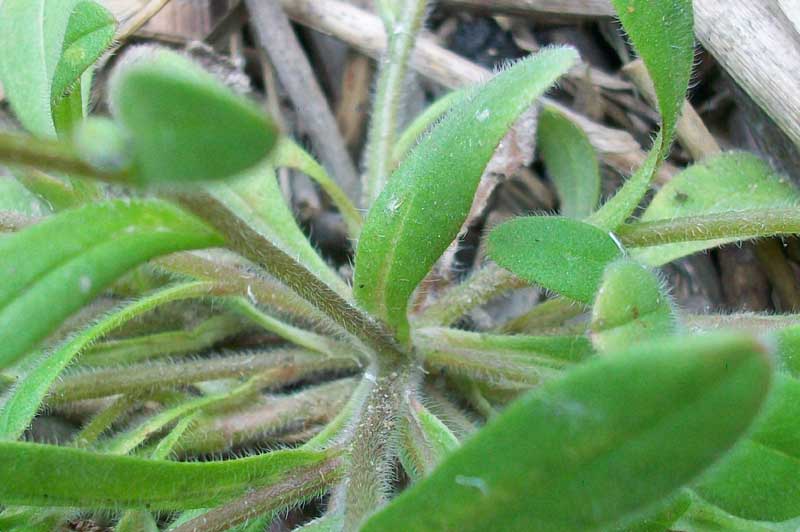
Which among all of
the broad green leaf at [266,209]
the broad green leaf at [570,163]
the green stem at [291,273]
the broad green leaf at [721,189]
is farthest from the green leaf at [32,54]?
the broad green leaf at [721,189]

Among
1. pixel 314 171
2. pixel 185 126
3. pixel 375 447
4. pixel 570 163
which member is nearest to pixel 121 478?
pixel 375 447

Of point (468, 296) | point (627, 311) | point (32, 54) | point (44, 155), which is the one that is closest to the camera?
point (44, 155)

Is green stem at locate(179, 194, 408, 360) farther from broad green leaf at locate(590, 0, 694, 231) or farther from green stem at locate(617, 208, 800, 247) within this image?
broad green leaf at locate(590, 0, 694, 231)

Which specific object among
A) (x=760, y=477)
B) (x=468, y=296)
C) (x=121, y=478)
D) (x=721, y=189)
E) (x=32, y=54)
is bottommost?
(x=760, y=477)

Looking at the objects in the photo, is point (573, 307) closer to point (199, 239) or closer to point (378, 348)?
point (378, 348)

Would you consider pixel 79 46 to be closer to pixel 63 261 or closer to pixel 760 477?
pixel 63 261

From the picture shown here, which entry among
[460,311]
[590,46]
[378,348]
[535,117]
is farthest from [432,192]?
[590,46]

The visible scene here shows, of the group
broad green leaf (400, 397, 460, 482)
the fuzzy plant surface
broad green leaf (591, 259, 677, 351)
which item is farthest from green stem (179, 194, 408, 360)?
broad green leaf (591, 259, 677, 351)

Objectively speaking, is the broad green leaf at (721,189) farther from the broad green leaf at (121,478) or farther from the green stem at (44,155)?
the green stem at (44,155)

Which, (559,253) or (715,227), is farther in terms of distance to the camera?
(715,227)
